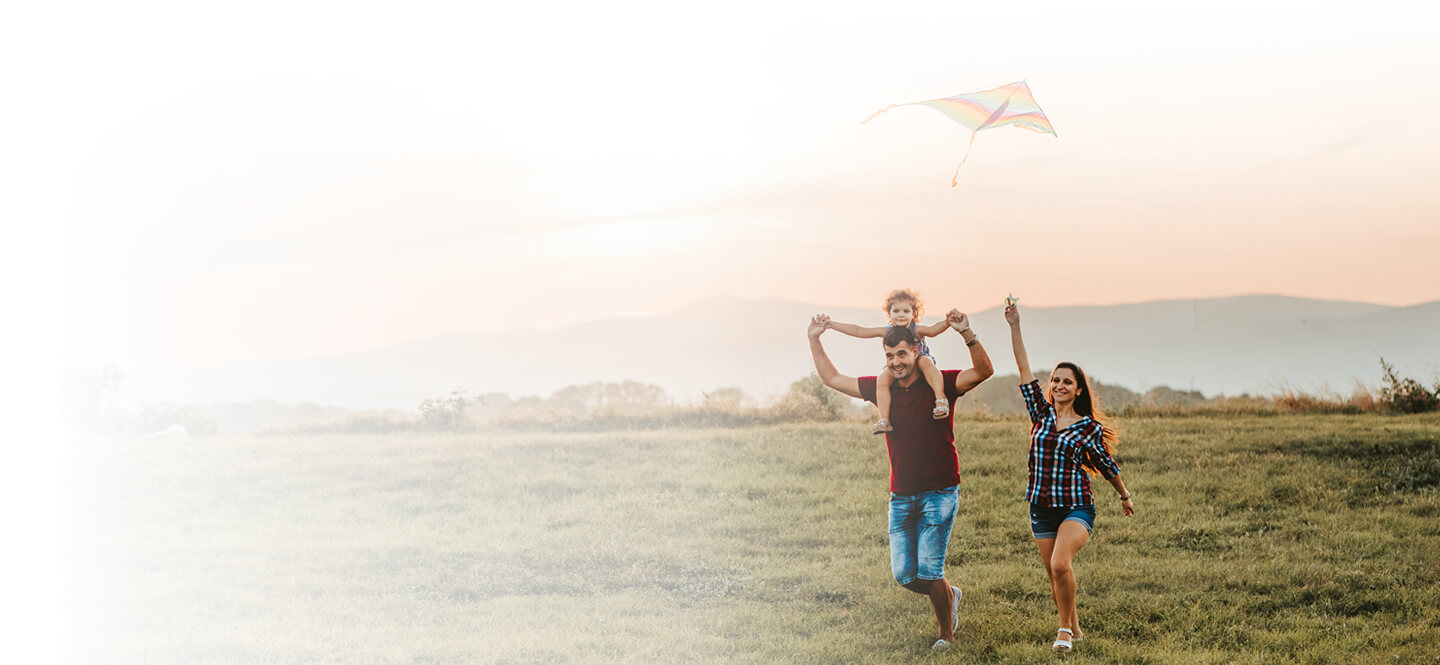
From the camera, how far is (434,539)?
1378 centimetres

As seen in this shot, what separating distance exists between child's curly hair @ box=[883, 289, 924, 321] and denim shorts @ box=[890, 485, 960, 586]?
4.01ft

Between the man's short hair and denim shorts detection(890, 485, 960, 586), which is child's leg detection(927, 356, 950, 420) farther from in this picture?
denim shorts detection(890, 485, 960, 586)

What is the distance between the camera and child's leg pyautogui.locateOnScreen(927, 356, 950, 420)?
731cm

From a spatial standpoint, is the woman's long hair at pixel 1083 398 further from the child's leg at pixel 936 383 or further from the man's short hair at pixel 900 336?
the man's short hair at pixel 900 336

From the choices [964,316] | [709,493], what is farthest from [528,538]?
[964,316]

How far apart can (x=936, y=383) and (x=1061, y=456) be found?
0.97 meters

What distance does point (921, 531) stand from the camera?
7.71 m

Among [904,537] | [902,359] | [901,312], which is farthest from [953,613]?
[901,312]

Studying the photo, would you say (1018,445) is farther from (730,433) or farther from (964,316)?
(964,316)

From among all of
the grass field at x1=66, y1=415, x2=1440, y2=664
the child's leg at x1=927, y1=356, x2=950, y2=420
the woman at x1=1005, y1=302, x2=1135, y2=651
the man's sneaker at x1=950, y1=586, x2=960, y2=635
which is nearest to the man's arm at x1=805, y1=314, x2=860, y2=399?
the child's leg at x1=927, y1=356, x2=950, y2=420

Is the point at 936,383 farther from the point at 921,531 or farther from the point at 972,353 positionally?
the point at 921,531

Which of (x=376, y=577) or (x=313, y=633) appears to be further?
(x=376, y=577)

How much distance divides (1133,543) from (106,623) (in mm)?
10789

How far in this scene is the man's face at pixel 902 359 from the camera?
7.53 meters
